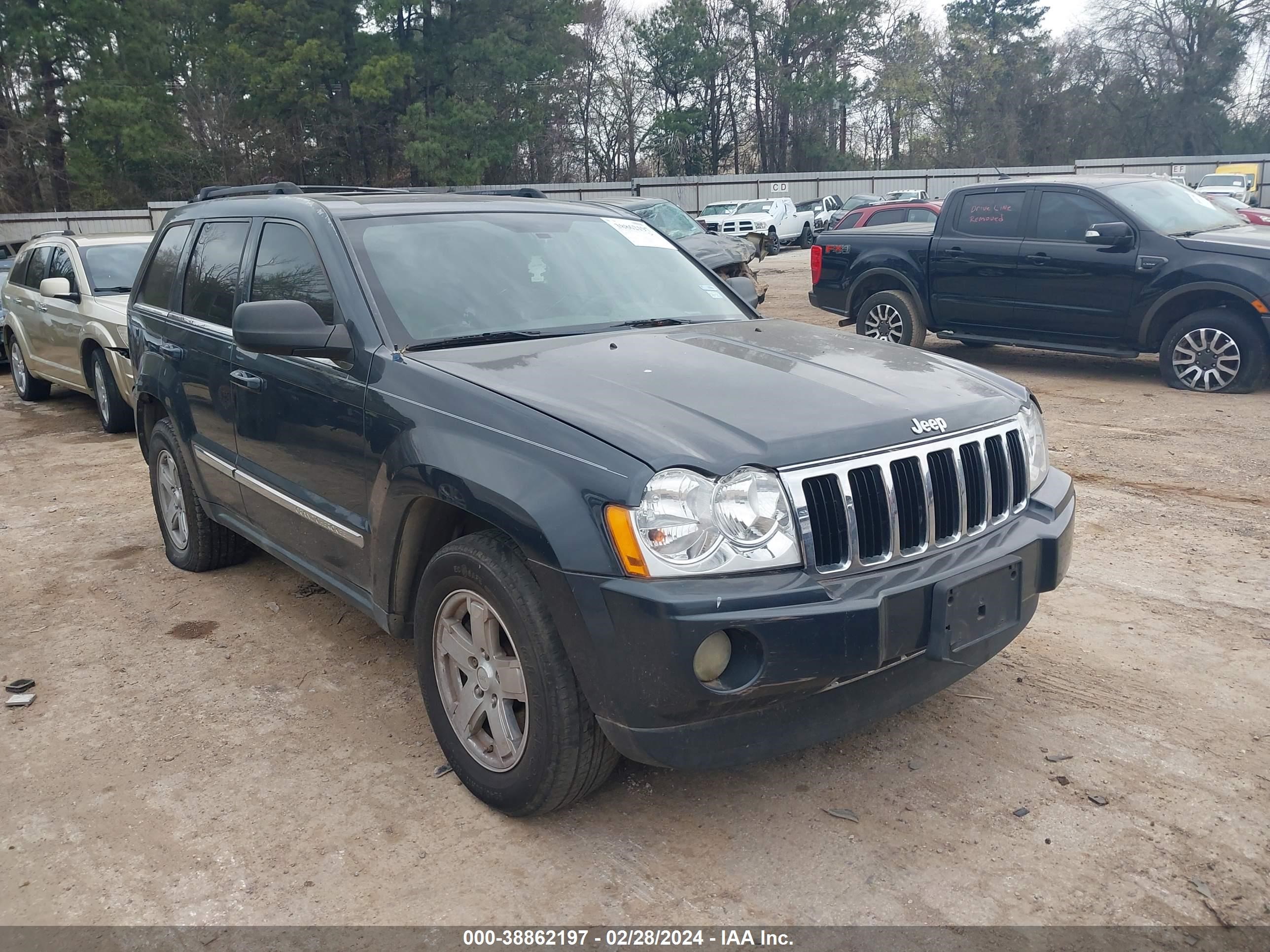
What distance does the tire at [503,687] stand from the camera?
9.20 feet

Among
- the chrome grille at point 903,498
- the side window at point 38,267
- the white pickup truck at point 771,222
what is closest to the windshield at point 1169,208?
the chrome grille at point 903,498

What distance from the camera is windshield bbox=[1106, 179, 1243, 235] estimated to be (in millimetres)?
9148

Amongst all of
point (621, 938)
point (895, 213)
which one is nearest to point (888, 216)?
point (895, 213)

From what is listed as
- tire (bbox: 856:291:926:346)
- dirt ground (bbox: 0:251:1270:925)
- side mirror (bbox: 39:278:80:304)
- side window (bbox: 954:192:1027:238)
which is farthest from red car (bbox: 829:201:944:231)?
dirt ground (bbox: 0:251:1270:925)

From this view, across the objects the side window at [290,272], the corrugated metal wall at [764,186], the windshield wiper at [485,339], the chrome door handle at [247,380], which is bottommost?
the chrome door handle at [247,380]

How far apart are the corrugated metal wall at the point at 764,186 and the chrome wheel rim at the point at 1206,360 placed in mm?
27552

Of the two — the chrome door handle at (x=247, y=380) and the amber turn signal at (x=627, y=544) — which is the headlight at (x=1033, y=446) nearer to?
Result: the amber turn signal at (x=627, y=544)

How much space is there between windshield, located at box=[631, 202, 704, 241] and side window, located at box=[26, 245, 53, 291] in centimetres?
753

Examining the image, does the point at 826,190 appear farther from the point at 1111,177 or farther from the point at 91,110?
the point at 1111,177

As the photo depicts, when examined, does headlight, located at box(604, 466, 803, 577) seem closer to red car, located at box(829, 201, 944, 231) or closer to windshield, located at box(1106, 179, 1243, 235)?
windshield, located at box(1106, 179, 1243, 235)

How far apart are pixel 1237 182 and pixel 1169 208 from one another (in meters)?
25.6

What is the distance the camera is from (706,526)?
2.64 meters

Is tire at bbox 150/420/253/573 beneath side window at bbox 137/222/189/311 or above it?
beneath

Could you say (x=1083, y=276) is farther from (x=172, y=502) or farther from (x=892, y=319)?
(x=172, y=502)
